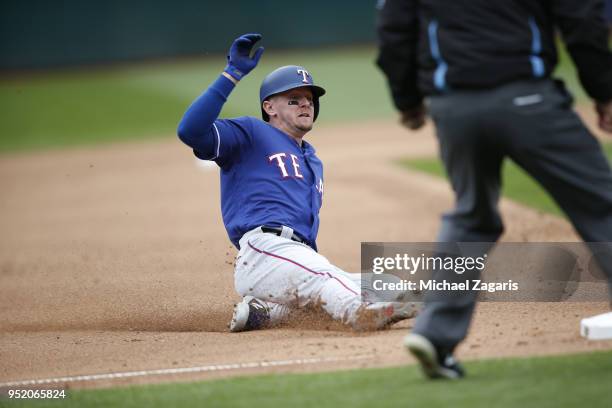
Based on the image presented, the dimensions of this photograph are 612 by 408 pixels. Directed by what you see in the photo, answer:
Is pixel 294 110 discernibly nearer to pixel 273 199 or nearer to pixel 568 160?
pixel 273 199

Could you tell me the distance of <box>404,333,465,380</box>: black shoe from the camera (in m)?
3.71

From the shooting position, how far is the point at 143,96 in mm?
24266

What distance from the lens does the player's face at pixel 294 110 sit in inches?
225

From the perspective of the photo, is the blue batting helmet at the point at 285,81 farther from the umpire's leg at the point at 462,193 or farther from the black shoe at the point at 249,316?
the umpire's leg at the point at 462,193

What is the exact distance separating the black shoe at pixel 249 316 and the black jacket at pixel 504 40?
200cm

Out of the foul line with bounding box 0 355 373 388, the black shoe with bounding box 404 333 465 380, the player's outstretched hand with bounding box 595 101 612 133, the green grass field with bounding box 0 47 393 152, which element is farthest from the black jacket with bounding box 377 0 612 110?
the green grass field with bounding box 0 47 393 152

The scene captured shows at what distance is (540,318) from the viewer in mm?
5066

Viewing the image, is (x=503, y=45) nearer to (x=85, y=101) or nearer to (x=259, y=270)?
(x=259, y=270)

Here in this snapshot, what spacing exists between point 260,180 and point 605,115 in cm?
218

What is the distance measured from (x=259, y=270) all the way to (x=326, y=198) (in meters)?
5.89

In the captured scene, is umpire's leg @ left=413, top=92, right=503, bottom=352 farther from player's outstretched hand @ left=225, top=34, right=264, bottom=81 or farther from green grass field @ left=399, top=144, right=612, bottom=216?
green grass field @ left=399, top=144, right=612, bottom=216

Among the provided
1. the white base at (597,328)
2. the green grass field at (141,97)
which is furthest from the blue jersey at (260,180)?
the green grass field at (141,97)

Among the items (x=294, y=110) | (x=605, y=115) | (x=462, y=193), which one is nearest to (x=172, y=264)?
(x=294, y=110)

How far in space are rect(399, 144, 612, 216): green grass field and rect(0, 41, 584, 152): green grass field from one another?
18.9 ft
